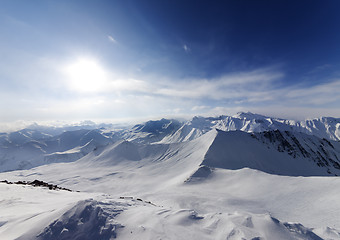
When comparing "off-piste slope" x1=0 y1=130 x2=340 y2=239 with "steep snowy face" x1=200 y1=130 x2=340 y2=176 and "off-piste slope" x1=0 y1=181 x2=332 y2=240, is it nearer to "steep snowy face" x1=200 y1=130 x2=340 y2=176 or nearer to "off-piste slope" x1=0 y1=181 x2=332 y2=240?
"off-piste slope" x1=0 y1=181 x2=332 y2=240

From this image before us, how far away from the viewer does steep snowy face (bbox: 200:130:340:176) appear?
7038 centimetres

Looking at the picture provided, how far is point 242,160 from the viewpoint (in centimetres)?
7100

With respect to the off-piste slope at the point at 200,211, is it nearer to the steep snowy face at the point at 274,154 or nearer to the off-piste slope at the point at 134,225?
the off-piste slope at the point at 134,225

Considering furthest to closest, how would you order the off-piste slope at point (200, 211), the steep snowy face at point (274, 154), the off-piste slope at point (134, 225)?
the steep snowy face at point (274, 154) < the off-piste slope at point (200, 211) < the off-piste slope at point (134, 225)

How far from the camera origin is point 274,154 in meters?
86.9

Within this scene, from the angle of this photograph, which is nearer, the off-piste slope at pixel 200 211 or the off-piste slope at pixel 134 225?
the off-piste slope at pixel 134 225

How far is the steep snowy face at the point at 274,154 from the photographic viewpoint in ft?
231

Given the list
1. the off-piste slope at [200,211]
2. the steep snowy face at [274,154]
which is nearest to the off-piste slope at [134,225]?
the off-piste slope at [200,211]

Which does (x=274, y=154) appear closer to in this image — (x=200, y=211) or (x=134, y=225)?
(x=200, y=211)

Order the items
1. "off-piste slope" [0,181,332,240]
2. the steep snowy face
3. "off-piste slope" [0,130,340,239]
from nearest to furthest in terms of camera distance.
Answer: "off-piste slope" [0,181,332,240]
"off-piste slope" [0,130,340,239]
the steep snowy face

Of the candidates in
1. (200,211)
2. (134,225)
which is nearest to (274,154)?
(200,211)

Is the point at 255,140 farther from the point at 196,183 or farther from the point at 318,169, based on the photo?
the point at 196,183

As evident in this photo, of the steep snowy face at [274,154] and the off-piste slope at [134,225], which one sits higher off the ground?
the off-piste slope at [134,225]

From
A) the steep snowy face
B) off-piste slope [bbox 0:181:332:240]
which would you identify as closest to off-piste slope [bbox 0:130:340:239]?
off-piste slope [bbox 0:181:332:240]
